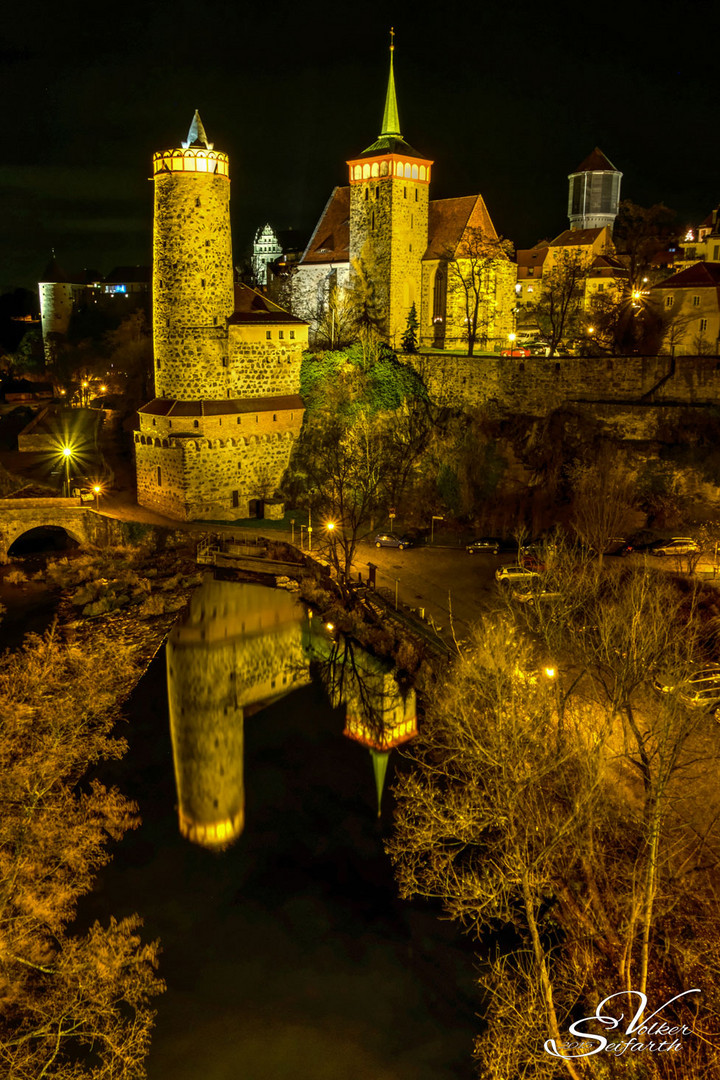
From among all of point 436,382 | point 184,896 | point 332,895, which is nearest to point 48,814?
point 184,896

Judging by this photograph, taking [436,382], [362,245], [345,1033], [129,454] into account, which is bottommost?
[345,1033]

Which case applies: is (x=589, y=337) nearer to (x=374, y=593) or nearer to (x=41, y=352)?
(x=374, y=593)

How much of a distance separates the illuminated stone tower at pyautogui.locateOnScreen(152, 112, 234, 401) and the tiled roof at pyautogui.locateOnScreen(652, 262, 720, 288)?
57.7ft

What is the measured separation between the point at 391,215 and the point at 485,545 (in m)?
17.7

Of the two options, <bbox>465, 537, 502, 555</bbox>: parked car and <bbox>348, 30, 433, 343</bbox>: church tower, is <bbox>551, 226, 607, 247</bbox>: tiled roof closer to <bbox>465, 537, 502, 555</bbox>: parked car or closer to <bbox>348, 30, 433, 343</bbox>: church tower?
<bbox>348, 30, 433, 343</bbox>: church tower

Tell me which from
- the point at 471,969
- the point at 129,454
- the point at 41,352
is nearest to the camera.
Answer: the point at 471,969

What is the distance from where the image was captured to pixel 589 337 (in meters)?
34.2

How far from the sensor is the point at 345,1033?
10883 mm

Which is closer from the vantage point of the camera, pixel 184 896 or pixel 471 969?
→ pixel 471 969

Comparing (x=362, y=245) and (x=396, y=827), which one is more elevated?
(x=362, y=245)

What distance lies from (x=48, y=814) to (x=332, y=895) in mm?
4795

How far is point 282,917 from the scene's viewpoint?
12.9 metres

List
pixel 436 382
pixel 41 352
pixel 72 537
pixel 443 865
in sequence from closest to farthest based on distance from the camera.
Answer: pixel 443 865
pixel 72 537
pixel 436 382
pixel 41 352

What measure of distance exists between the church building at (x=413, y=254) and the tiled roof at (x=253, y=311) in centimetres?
656
